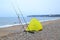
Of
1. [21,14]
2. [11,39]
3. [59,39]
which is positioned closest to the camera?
[59,39]

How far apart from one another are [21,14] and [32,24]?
4.84 feet

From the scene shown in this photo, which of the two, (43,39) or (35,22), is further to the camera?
(35,22)

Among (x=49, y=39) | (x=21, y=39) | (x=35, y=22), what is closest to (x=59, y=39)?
(x=49, y=39)

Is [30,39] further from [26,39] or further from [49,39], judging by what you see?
[49,39]

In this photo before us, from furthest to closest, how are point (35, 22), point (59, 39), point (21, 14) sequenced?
point (35, 22) < point (21, 14) < point (59, 39)

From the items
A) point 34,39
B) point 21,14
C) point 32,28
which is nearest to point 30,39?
point 34,39

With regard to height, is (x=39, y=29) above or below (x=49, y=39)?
below

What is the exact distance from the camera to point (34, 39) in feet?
23.3

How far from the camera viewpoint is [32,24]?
9.48m

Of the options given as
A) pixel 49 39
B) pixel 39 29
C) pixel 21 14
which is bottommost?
pixel 39 29

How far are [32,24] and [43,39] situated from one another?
8.45ft

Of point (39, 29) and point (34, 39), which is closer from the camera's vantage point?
point (34, 39)

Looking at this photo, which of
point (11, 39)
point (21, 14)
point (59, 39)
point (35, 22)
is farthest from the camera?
point (35, 22)

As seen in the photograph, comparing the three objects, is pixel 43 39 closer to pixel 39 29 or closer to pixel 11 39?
pixel 11 39
